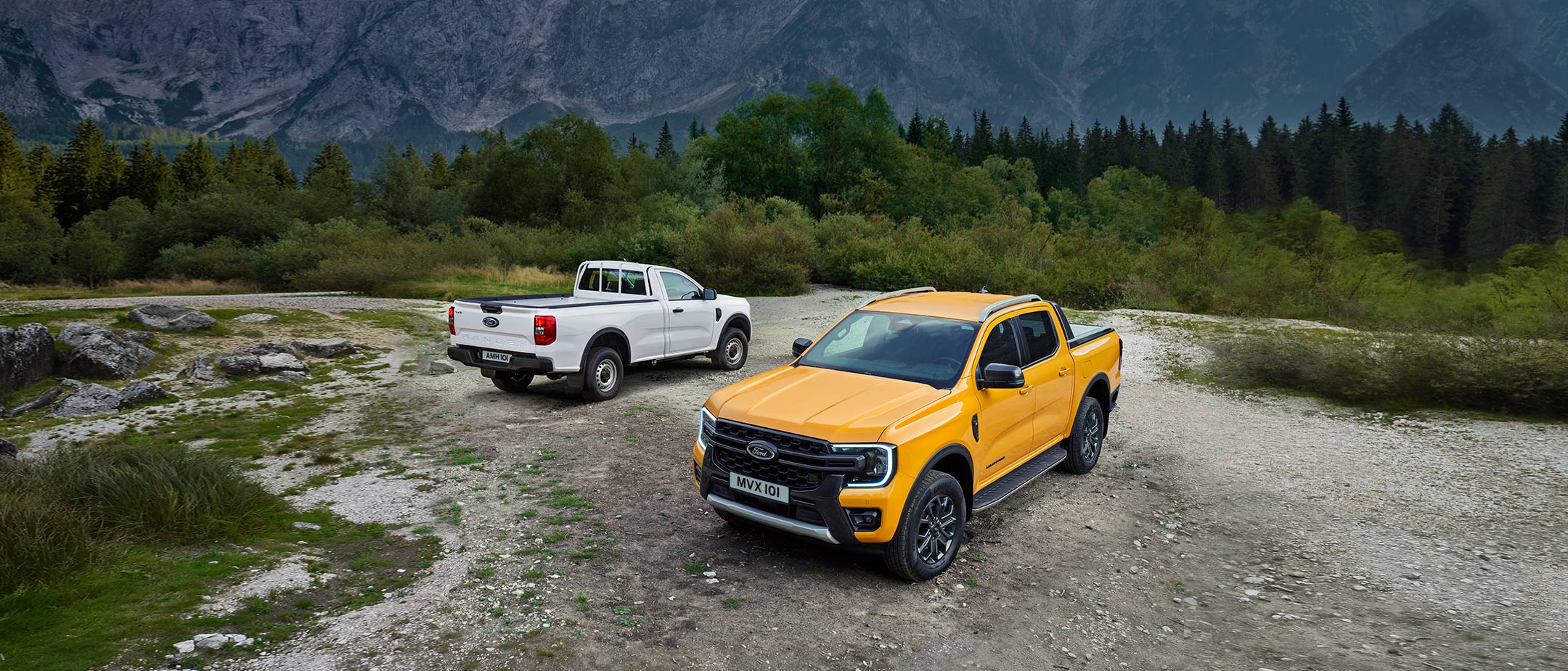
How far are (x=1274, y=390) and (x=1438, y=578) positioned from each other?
24.2 feet

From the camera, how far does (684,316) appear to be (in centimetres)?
1221

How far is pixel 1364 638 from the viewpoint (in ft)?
14.7

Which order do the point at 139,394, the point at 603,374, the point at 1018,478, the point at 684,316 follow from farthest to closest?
the point at 684,316
the point at 603,374
the point at 139,394
the point at 1018,478

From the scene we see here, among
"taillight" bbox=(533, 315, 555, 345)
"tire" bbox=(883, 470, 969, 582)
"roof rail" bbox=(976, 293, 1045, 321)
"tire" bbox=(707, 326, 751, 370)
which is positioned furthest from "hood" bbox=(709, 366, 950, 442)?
"tire" bbox=(707, 326, 751, 370)

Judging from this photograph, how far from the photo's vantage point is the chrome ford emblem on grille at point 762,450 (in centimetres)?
493

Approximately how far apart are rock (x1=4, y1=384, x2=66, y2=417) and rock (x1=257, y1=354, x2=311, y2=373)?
7.79 ft

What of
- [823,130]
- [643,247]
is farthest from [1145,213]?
[643,247]

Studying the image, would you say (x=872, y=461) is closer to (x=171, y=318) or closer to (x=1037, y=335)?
(x=1037, y=335)

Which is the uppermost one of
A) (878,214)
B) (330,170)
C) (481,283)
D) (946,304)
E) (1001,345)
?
(330,170)

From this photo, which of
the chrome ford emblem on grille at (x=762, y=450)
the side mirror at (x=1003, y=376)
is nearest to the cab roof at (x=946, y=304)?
the side mirror at (x=1003, y=376)

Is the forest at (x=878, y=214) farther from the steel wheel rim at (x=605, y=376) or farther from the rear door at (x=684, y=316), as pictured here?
the steel wheel rim at (x=605, y=376)

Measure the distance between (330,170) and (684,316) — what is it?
222ft

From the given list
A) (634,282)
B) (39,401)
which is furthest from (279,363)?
(634,282)

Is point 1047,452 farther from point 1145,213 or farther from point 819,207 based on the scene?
point 1145,213
